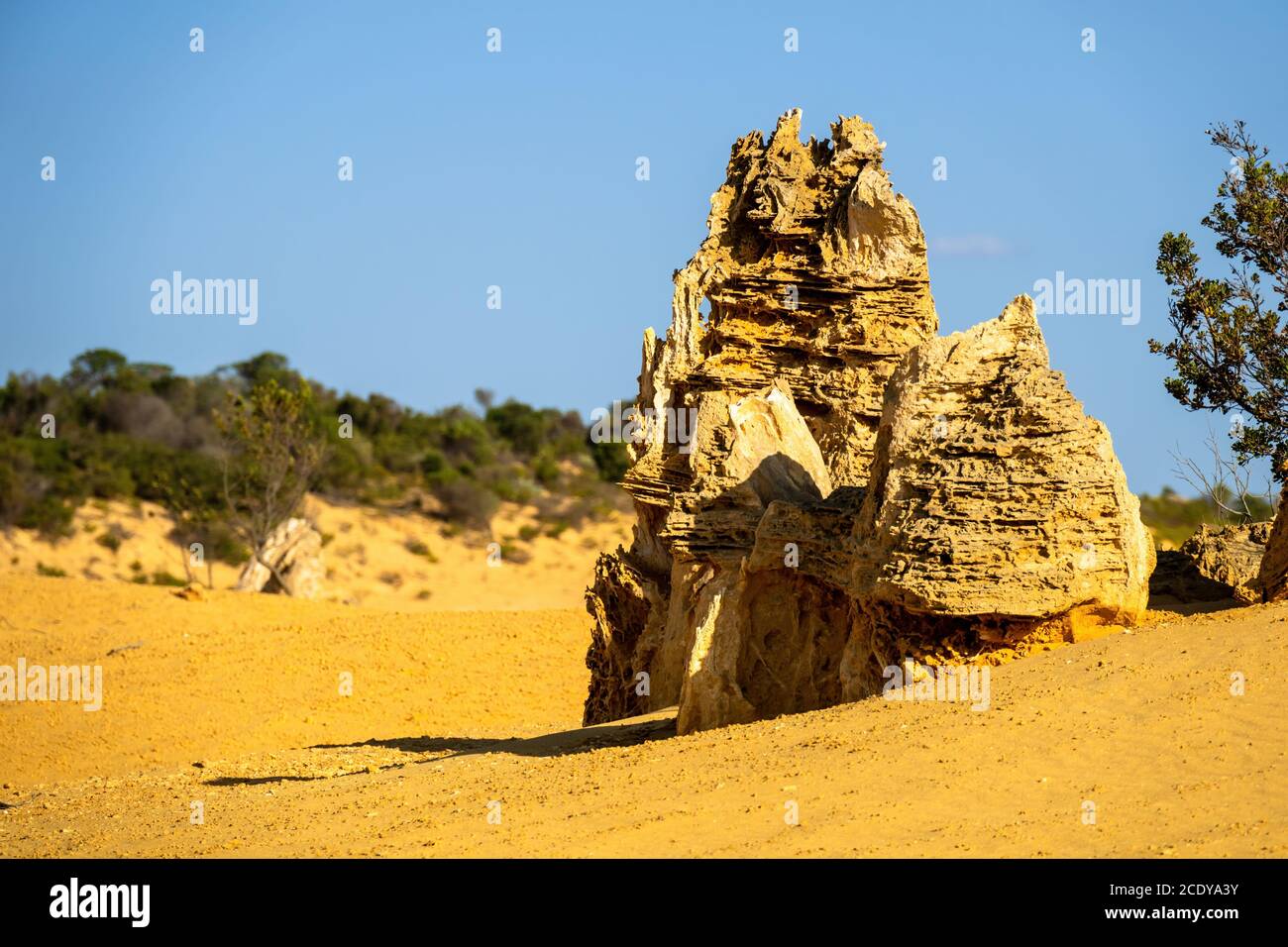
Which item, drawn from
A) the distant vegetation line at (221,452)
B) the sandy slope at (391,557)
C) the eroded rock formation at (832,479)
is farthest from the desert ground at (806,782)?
the distant vegetation line at (221,452)


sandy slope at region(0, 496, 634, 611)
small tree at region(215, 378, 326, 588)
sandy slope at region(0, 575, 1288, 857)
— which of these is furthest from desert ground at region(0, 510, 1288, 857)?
sandy slope at region(0, 496, 634, 611)

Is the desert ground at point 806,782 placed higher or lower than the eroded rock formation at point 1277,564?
lower

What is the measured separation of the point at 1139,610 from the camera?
31.2ft

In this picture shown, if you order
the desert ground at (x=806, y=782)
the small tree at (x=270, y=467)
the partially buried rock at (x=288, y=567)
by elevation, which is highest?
the small tree at (x=270, y=467)

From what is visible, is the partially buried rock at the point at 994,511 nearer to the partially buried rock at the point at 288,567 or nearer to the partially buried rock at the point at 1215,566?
the partially buried rock at the point at 1215,566

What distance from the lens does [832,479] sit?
1245 centimetres

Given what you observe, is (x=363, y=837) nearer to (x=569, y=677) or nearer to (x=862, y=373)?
(x=862, y=373)

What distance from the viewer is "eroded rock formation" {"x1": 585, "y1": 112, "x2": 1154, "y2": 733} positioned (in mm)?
9133

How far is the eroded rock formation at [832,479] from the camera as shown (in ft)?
30.0

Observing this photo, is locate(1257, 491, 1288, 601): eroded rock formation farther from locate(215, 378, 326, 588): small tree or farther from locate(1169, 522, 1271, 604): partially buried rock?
locate(215, 378, 326, 588): small tree

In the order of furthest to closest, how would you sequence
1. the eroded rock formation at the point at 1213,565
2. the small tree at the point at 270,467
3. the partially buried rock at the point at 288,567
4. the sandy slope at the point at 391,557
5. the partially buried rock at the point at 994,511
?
the sandy slope at the point at 391,557
the small tree at the point at 270,467
the partially buried rock at the point at 288,567
the eroded rock formation at the point at 1213,565
the partially buried rock at the point at 994,511

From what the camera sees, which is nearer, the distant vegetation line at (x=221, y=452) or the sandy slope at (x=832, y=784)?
the sandy slope at (x=832, y=784)

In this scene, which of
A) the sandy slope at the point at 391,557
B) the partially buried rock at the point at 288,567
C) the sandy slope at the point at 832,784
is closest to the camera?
the sandy slope at the point at 832,784

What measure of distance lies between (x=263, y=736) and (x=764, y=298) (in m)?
6.91
